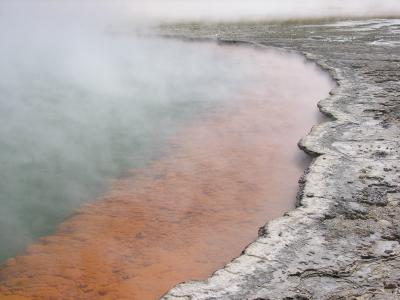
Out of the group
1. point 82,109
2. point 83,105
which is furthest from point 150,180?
point 83,105

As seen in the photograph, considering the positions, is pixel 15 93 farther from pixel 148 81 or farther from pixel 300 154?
pixel 300 154

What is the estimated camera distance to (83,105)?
253 inches

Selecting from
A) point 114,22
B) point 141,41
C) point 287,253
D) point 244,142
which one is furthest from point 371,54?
point 114,22

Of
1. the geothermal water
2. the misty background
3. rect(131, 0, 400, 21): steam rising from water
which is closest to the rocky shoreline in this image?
the geothermal water

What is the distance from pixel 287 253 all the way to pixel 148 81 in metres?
5.31

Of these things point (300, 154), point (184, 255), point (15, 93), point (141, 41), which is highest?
point (141, 41)

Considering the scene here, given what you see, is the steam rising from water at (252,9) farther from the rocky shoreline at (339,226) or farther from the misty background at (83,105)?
the rocky shoreline at (339,226)

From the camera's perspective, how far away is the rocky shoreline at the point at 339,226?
2.46 meters

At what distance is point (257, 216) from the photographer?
347 cm

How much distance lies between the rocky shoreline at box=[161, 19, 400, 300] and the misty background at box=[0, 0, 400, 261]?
153 cm

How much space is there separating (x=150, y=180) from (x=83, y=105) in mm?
2705

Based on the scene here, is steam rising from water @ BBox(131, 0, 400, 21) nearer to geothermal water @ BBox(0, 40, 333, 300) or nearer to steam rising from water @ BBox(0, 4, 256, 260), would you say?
steam rising from water @ BBox(0, 4, 256, 260)

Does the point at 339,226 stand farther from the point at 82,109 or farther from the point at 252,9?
the point at 252,9

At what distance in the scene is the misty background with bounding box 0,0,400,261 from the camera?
3.96m
